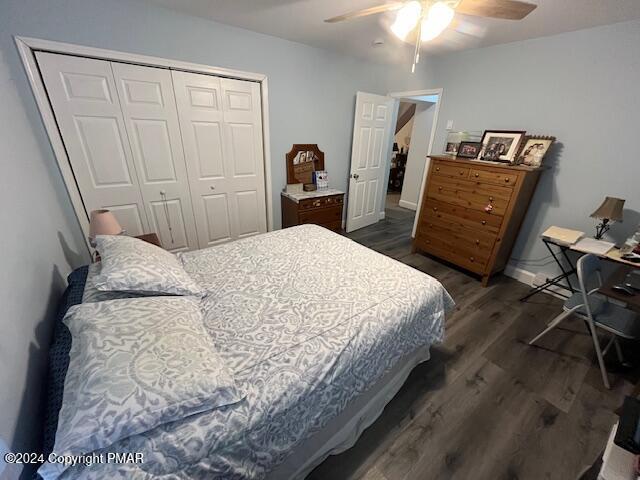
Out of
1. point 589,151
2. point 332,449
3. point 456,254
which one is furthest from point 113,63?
point 589,151

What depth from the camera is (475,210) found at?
2561mm

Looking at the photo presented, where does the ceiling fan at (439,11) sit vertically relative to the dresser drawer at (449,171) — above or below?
above

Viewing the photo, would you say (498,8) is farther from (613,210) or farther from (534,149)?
(613,210)

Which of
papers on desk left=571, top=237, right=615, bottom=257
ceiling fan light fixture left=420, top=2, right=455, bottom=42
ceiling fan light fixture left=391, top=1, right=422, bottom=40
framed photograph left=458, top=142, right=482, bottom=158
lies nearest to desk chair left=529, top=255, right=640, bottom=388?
papers on desk left=571, top=237, right=615, bottom=257

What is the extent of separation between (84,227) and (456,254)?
377 cm

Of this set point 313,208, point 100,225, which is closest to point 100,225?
point 100,225

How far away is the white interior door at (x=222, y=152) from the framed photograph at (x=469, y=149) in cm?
227

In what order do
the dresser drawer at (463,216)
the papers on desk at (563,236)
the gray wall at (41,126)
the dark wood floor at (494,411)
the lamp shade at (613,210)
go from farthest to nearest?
1. the dresser drawer at (463,216)
2. the papers on desk at (563,236)
3. the lamp shade at (613,210)
4. the dark wood floor at (494,411)
5. the gray wall at (41,126)

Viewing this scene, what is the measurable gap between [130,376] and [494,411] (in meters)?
1.87

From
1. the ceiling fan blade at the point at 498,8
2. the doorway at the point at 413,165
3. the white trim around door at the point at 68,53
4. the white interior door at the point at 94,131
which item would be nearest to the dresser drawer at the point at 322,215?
the doorway at the point at 413,165

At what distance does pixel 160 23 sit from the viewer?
2039mm

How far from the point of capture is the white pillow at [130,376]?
0.62m

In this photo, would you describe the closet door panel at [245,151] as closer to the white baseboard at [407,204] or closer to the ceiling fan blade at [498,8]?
the ceiling fan blade at [498,8]

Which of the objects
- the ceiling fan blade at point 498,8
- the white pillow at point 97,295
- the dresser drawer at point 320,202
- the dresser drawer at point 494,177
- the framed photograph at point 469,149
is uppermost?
the ceiling fan blade at point 498,8
